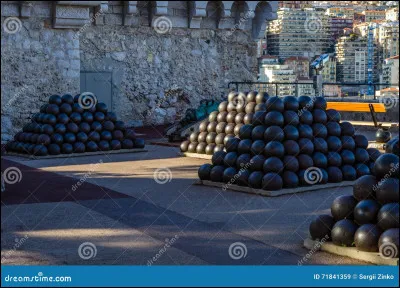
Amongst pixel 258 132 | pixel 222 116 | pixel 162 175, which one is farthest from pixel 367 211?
pixel 222 116

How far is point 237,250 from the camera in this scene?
638 cm

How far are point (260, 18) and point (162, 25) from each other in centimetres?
419

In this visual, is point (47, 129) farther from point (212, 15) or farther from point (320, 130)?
point (212, 15)

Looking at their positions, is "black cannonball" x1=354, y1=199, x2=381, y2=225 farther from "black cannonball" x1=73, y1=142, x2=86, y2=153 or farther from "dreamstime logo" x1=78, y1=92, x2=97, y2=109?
"dreamstime logo" x1=78, y1=92, x2=97, y2=109

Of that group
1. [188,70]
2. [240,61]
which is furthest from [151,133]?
[240,61]

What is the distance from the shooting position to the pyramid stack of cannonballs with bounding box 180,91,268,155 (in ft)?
44.4

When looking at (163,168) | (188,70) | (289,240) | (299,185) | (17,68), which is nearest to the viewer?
(289,240)

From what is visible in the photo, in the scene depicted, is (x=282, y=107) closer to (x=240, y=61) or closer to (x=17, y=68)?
(x=17, y=68)

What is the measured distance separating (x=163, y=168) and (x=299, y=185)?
3.73 meters

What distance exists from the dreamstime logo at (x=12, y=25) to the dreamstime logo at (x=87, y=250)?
42.2ft

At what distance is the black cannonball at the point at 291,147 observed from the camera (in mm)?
10109

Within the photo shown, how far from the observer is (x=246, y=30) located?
987 inches

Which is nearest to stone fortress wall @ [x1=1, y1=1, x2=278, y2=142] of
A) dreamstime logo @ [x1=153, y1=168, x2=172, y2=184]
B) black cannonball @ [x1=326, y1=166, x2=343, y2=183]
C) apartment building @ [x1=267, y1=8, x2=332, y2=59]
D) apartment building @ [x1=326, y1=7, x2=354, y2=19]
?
dreamstime logo @ [x1=153, y1=168, x2=172, y2=184]
